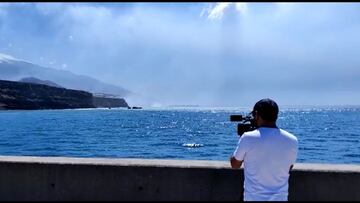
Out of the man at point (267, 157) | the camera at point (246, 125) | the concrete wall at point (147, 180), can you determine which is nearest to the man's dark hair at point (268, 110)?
the man at point (267, 157)

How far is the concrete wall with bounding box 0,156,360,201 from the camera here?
5.42 meters

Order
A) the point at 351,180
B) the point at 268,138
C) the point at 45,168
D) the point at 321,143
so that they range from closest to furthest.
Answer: the point at 268,138 → the point at 351,180 → the point at 45,168 → the point at 321,143

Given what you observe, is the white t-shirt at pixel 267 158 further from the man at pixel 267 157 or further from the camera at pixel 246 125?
the camera at pixel 246 125

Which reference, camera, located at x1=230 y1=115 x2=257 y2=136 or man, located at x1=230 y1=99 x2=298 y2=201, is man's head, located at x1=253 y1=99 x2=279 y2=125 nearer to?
man, located at x1=230 y1=99 x2=298 y2=201

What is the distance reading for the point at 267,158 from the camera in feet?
13.6

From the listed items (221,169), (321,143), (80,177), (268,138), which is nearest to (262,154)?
(268,138)

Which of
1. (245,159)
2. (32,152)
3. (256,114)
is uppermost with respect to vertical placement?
(256,114)

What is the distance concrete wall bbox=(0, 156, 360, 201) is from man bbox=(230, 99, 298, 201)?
4.30ft

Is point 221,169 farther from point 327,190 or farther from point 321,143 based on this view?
point 321,143

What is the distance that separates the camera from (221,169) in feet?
18.1

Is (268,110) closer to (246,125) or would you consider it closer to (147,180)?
(246,125)

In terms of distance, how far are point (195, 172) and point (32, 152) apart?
4868cm

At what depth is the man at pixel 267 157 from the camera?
13.5 feet

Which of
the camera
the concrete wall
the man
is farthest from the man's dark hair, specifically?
the concrete wall
